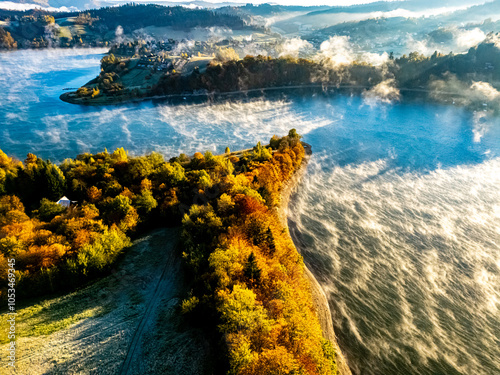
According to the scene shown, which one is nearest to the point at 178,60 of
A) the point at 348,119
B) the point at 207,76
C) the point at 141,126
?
the point at 207,76

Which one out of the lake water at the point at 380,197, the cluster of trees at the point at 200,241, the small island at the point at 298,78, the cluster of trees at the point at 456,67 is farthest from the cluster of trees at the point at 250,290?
the cluster of trees at the point at 456,67

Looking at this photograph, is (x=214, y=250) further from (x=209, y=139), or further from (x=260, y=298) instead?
(x=209, y=139)

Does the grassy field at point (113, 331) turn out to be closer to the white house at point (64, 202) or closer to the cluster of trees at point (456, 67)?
the white house at point (64, 202)

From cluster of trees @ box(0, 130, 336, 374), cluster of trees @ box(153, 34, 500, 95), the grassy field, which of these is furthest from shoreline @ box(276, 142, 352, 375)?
cluster of trees @ box(153, 34, 500, 95)

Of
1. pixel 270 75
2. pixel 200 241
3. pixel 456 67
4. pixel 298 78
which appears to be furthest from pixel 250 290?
pixel 456 67

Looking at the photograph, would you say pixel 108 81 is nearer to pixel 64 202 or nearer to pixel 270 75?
pixel 270 75

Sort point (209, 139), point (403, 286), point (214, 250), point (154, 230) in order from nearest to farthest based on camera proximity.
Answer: point (214, 250), point (403, 286), point (154, 230), point (209, 139)

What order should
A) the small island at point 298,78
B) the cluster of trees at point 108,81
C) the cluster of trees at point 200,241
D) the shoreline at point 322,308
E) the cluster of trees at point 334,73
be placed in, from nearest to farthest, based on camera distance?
the cluster of trees at point 200,241 → the shoreline at point 322,308 → the small island at point 298,78 → the cluster of trees at point 108,81 → the cluster of trees at point 334,73
